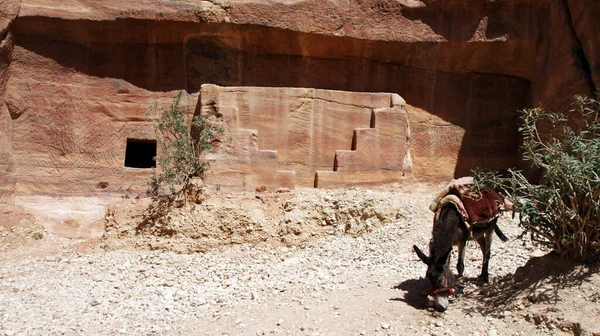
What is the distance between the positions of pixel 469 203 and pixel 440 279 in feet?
3.50

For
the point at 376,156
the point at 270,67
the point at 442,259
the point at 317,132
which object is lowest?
the point at 442,259

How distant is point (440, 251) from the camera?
616 cm

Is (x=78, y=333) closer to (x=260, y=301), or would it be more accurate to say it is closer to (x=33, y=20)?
(x=260, y=301)

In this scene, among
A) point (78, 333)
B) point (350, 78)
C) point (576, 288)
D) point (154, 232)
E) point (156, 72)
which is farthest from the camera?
point (350, 78)

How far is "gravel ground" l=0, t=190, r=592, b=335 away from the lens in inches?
233

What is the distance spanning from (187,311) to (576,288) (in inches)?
164

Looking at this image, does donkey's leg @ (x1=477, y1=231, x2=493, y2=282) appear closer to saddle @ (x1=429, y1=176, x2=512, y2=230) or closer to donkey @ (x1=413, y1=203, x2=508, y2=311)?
donkey @ (x1=413, y1=203, x2=508, y2=311)

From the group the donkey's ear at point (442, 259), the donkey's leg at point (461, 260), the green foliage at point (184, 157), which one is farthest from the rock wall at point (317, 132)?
the donkey's ear at point (442, 259)

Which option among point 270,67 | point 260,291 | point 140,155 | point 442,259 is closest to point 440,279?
point 442,259

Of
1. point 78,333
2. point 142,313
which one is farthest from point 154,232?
point 78,333

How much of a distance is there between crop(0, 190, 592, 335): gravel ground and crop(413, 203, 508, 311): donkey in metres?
0.22

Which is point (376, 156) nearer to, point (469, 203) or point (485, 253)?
point (485, 253)

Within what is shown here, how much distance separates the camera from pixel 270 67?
40.1 ft

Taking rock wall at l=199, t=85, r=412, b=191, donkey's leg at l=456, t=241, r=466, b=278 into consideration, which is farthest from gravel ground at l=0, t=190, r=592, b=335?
rock wall at l=199, t=85, r=412, b=191
